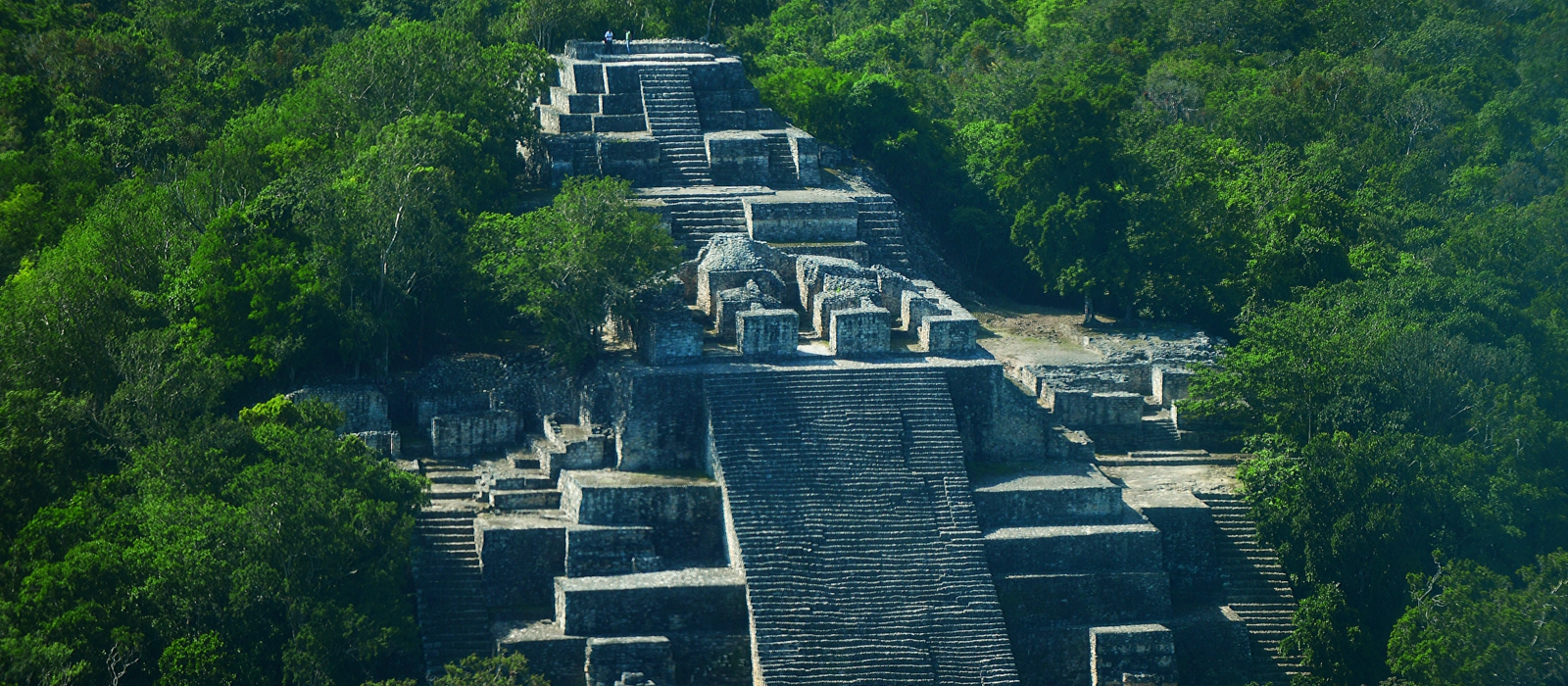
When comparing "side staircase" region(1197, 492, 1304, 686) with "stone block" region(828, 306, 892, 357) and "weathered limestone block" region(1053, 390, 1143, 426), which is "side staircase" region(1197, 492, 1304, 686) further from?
"stone block" region(828, 306, 892, 357)

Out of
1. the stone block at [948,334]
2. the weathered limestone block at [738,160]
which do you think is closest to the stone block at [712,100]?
the weathered limestone block at [738,160]

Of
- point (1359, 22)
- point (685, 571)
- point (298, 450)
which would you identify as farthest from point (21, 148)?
point (1359, 22)

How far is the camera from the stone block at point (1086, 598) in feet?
119

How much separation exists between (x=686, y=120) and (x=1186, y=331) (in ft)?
39.8

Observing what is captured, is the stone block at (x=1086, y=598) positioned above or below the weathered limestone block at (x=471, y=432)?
below

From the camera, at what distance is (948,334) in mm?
39344

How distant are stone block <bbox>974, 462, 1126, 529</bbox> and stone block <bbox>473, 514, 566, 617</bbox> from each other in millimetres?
7690

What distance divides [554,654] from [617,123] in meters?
15.7

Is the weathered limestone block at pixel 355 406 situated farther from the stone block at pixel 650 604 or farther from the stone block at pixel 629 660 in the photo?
the stone block at pixel 629 660

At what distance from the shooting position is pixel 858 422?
37.3 metres

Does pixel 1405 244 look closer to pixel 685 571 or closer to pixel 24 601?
pixel 685 571

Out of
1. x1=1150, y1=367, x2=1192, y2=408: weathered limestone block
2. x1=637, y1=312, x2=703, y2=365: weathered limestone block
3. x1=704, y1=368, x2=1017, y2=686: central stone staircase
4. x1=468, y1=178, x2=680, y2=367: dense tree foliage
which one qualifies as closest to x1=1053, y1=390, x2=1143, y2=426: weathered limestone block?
x1=1150, y1=367, x2=1192, y2=408: weathered limestone block

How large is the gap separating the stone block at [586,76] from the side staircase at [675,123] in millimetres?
968

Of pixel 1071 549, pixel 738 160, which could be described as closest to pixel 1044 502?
pixel 1071 549
